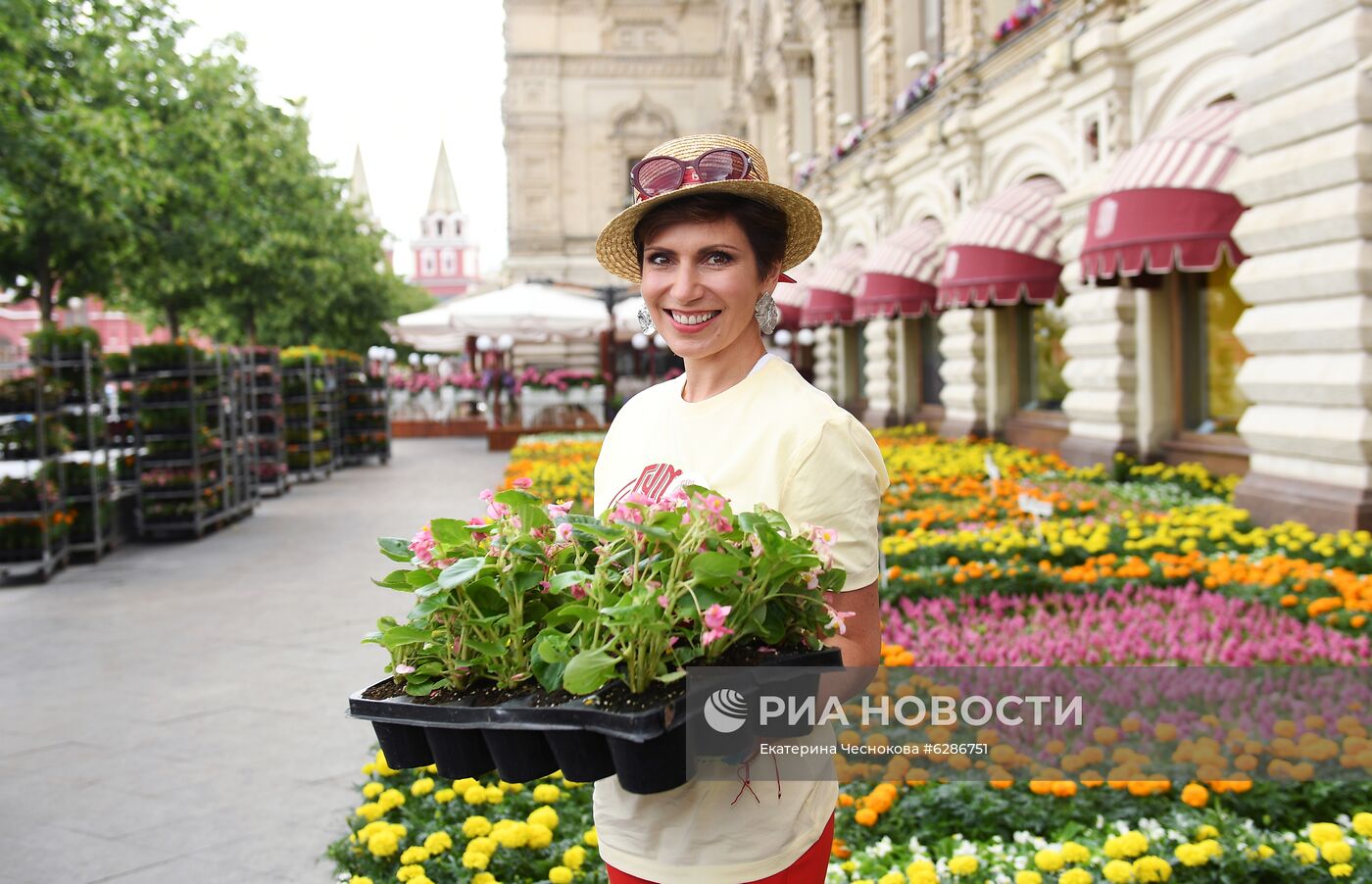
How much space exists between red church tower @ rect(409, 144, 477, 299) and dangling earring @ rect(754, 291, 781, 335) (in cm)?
12457

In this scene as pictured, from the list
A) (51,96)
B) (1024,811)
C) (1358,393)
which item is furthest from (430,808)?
(51,96)

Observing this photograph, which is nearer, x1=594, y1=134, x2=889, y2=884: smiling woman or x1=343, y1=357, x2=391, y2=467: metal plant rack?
x1=594, y1=134, x2=889, y2=884: smiling woman

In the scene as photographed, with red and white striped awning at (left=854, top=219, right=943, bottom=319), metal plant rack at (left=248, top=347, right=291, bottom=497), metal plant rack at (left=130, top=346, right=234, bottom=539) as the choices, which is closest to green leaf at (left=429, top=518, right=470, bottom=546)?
metal plant rack at (left=130, top=346, right=234, bottom=539)

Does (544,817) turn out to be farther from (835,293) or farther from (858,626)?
(835,293)

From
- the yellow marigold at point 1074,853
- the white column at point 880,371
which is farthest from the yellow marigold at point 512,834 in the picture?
the white column at point 880,371

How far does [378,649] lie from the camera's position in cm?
743

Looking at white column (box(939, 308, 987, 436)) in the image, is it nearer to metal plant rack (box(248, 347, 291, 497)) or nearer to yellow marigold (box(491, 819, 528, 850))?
metal plant rack (box(248, 347, 291, 497))

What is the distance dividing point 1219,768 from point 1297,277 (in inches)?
235

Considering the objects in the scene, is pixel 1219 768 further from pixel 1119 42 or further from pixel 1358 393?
pixel 1119 42

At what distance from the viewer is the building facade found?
26.8 feet

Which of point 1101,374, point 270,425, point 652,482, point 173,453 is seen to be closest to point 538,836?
point 652,482

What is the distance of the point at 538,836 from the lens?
3.63 metres

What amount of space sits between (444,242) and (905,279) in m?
118

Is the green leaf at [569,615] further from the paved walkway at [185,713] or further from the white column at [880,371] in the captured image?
the white column at [880,371]
